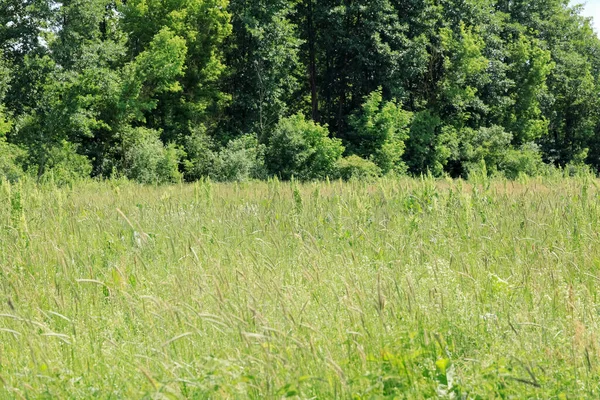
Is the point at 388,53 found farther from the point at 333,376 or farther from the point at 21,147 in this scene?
the point at 333,376

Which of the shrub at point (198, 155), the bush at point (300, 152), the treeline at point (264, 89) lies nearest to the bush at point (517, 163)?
the treeline at point (264, 89)

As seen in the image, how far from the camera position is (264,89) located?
28.9 metres

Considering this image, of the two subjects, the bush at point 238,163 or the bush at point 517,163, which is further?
the bush at point 517,163

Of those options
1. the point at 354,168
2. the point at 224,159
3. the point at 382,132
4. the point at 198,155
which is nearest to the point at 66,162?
the point at 198,155

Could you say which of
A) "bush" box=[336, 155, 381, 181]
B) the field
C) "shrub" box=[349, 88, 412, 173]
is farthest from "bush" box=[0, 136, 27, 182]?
the field

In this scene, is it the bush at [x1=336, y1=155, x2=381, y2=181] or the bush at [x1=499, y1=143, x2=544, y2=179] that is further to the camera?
the bush at [x1=499, y1=143, x2=544, y2=179]

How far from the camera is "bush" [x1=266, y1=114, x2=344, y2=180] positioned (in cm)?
2572

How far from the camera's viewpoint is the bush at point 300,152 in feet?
84.4

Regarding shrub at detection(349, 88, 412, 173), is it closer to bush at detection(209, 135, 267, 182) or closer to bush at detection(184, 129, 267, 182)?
bush at detection(184, 129, 267, 182)

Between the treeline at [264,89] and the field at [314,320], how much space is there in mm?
15333

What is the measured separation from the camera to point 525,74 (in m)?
36.4

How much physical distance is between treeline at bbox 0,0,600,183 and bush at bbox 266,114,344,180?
0.06 meters

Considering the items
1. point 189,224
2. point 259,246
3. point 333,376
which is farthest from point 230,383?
point 189,224

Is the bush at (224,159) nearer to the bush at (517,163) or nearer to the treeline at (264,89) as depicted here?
the treeline at (264,89)
